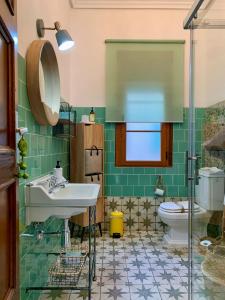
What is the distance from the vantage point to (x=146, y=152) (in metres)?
4.11

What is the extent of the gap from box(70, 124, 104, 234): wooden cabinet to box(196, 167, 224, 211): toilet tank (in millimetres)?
1298

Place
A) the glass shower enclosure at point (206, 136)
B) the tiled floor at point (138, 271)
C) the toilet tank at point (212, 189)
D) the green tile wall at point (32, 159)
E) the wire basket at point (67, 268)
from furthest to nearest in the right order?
the toilet tank at point (212, 189) → the wire basket at point (67, 268) → the tiled floor at point (138, 271) → the glass shower enclosure at point (206, 136) → the green tile wall at point (32, 159)

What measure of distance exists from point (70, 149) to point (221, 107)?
184 centimetres

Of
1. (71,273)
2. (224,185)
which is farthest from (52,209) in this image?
(224,185)

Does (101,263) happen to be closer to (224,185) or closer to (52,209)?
(52,209)

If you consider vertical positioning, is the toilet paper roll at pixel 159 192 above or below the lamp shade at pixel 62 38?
below

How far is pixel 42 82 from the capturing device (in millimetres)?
2332

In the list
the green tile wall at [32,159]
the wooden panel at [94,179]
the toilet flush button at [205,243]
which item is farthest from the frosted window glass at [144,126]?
the toilet flush button at [205,243]

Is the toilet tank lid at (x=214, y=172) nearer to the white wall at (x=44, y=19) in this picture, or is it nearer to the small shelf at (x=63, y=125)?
the small shelf at (x=63, y=125)

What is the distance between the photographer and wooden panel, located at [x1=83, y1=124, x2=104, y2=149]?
356cm

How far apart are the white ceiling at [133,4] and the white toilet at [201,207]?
2305 millimetres

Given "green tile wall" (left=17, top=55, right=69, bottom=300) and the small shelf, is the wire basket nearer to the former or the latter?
"green tile wall" (left=17, top=55, right=69, bottom=300)

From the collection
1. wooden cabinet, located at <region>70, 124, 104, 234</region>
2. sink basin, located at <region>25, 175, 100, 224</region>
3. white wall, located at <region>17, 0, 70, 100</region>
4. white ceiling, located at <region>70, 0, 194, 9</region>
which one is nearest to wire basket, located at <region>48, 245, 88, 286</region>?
sink basin, located at <region>25, 175, 100, 224</region>

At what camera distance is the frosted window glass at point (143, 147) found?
409 centimetres
